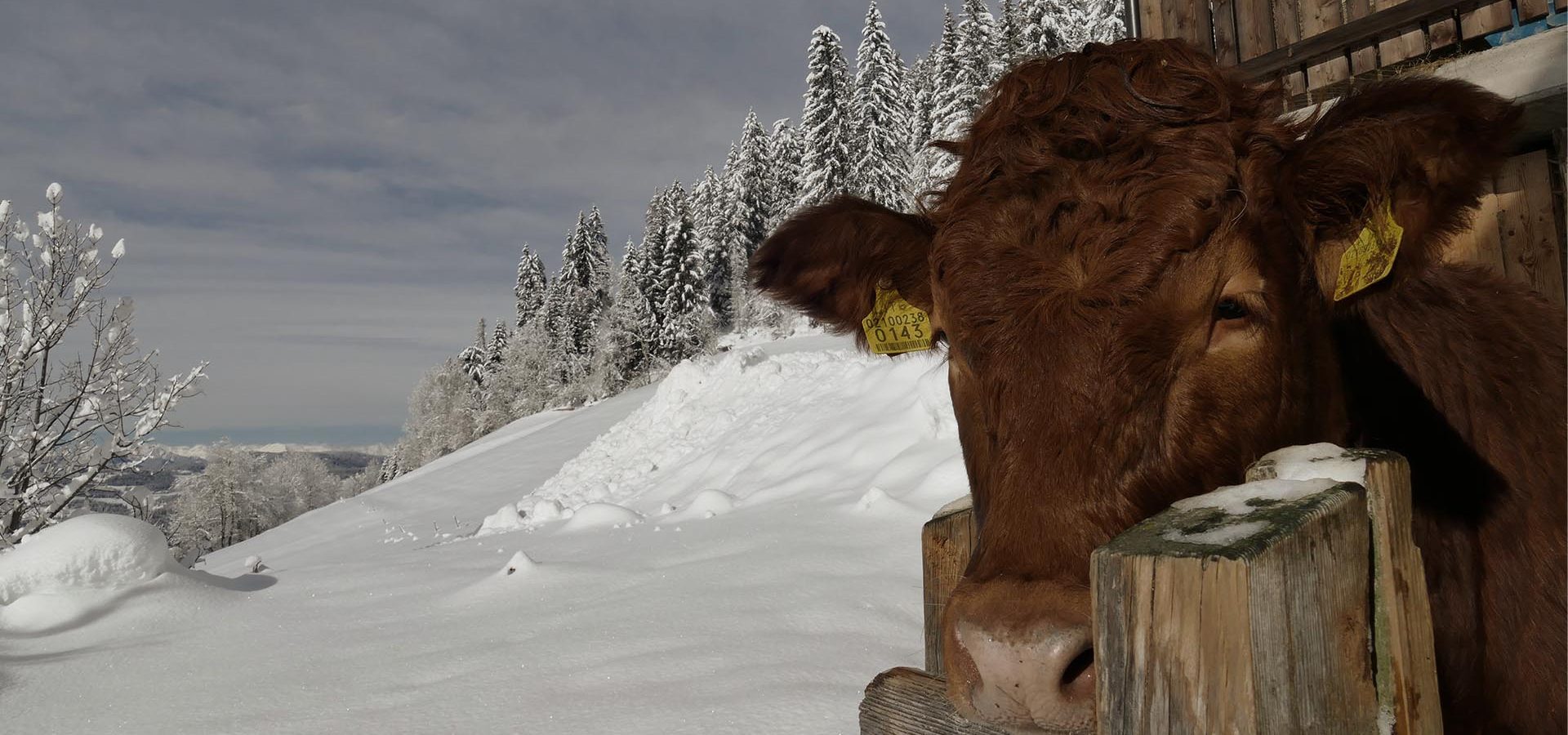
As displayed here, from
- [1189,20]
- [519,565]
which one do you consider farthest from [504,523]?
[1189,20]

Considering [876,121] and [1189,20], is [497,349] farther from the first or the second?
[1189,20]

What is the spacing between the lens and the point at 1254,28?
17.7 feet

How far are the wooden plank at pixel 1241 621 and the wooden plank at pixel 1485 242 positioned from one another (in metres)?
4.98

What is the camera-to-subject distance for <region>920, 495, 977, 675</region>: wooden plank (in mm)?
1744

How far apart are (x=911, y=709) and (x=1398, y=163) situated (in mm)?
1528

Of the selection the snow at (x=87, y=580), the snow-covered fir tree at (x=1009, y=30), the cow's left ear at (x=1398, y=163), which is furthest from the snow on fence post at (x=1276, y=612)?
the snow-covered fir tree at (x=1009, y=30)

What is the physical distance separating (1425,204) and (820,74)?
41581 millimetres

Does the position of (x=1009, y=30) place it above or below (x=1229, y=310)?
above

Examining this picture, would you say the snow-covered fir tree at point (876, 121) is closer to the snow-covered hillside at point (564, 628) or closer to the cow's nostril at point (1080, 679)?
the snow-covered hillside at point (564, 628)

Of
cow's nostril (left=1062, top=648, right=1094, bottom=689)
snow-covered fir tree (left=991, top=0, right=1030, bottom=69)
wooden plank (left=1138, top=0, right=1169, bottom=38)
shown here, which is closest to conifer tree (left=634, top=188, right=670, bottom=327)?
snow-covered fir tree (left=991, top=0, right=1030, bottom=69)

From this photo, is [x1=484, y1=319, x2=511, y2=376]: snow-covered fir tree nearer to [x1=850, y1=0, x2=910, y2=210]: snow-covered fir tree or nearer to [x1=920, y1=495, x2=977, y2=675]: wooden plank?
[x1=850, y1=0, x2=910, y2=210]: snow-covered fir tree

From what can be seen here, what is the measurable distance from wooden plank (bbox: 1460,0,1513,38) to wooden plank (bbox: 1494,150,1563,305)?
30.1 inches

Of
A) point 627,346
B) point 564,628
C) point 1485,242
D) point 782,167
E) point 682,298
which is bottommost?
point 564,628

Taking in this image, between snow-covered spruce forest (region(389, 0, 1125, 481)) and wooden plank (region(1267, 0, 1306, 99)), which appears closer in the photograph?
wooden plank (region(1267, 0, 1306, 99))
